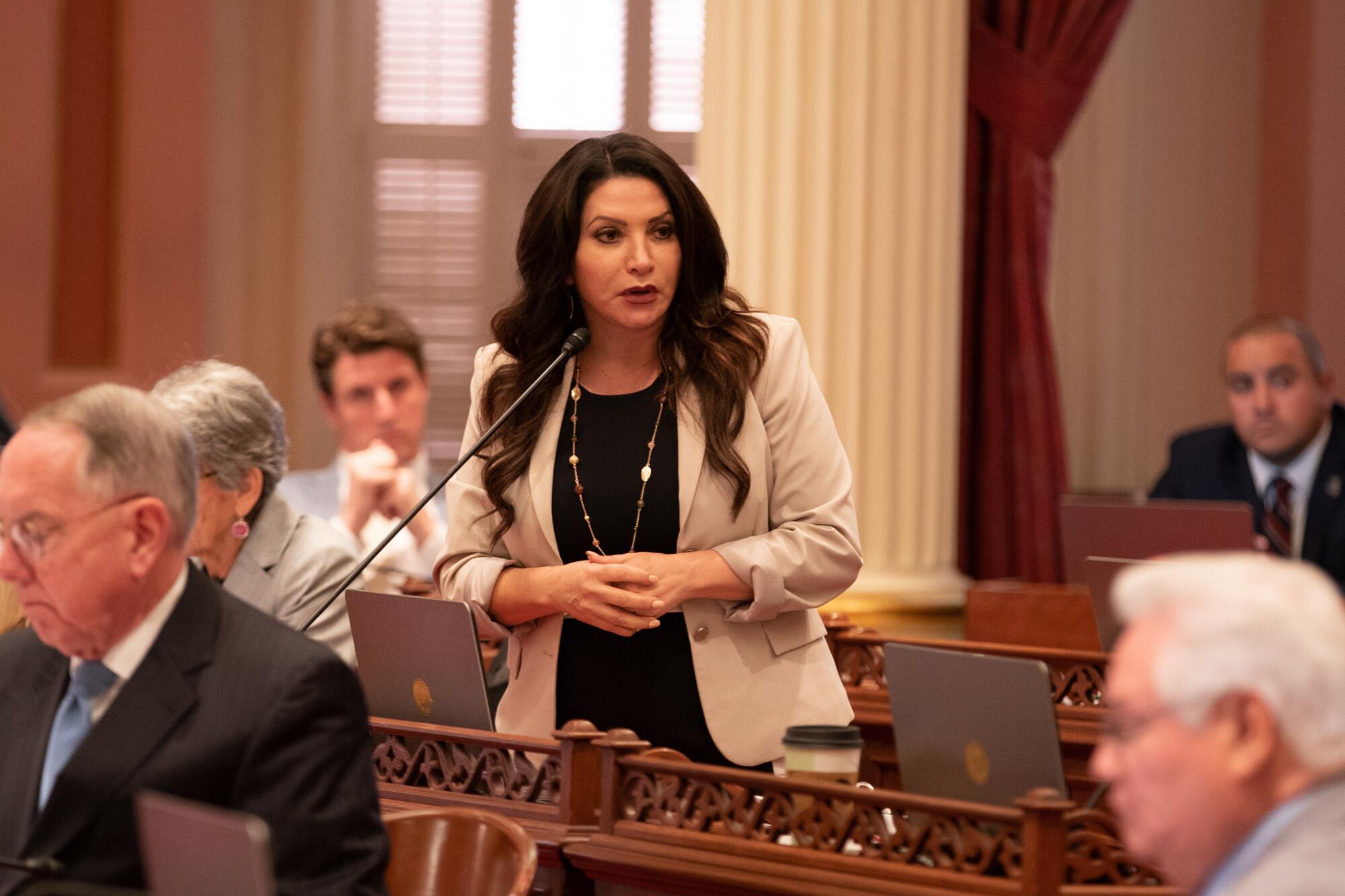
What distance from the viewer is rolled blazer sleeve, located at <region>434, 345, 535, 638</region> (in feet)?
8.60

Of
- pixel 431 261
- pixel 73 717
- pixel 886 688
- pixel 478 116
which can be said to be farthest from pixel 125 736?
pixel 478 116

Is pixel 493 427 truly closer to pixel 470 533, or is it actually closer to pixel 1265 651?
pixel 470 533

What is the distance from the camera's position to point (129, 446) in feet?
5.83

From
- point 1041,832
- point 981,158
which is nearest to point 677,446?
point 1041,832

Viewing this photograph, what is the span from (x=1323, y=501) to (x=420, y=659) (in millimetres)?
3154

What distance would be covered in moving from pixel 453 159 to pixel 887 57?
2406mm

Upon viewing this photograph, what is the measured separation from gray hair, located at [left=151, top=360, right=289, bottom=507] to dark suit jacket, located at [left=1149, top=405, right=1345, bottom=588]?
10.0 ft

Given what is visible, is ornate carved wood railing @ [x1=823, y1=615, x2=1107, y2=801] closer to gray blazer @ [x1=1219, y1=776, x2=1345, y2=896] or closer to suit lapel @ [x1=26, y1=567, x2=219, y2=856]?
suit lapel @ [x1=26, y1=567, x2=219, y2=856]

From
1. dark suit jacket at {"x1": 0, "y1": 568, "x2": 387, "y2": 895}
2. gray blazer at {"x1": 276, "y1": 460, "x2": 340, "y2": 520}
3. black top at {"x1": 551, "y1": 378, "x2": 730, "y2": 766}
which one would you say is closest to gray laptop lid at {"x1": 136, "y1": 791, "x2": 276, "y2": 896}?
dark suit jacket at {"x1": 0, "y1": 568, "x2": 387, "y2": 895}

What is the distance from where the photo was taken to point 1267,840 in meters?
1.23

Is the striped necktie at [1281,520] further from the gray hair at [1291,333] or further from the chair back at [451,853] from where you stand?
the chair back at [451,853]

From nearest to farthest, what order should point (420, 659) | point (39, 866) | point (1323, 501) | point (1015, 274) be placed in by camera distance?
point (39, 866) → point (420, 659) → point (1323, 501) → point (1015, 274)

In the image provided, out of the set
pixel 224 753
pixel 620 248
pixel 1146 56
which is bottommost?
pixel 224 753

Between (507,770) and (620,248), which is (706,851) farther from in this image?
(620,248)
